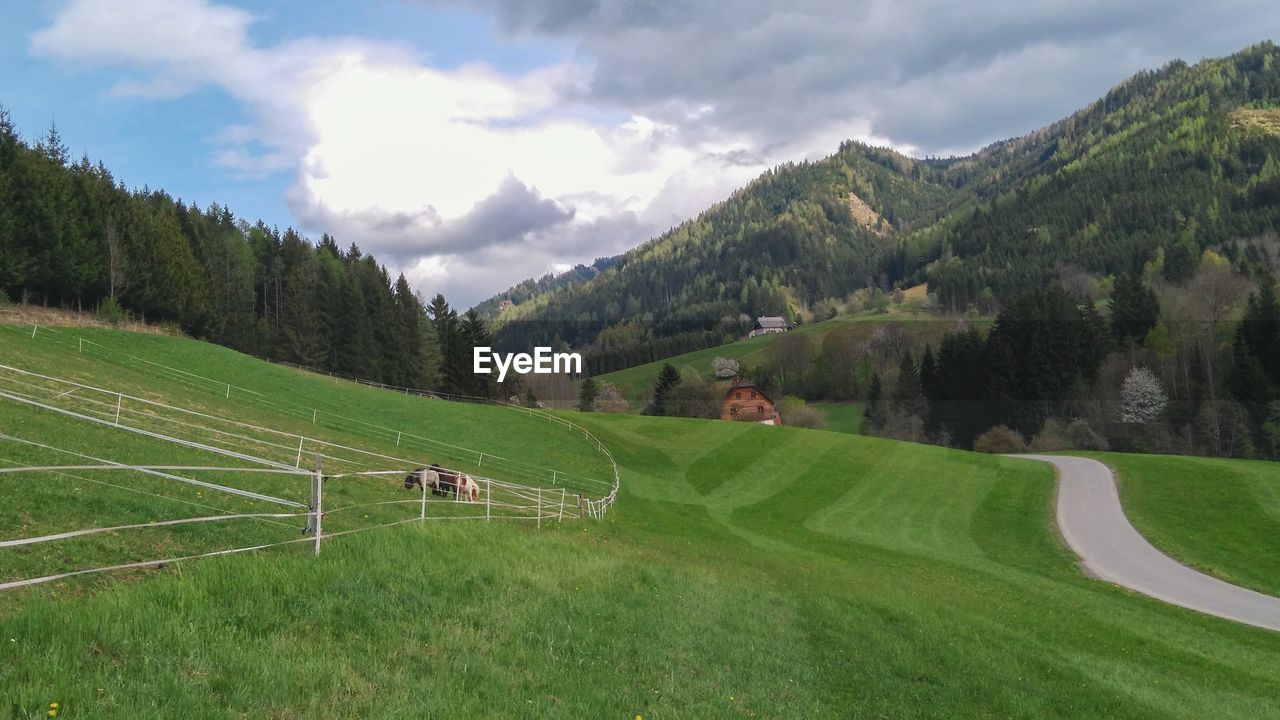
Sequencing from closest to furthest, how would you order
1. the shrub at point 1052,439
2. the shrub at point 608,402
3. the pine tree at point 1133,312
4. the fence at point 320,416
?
1. the fence at point 320,416
2. the shrub at point 1052,439
3. the pine tree at point 1133,312
4. the shrub at point 608,402

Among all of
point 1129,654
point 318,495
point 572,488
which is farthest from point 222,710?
point 572,488

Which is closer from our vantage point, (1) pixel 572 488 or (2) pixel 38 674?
(2) pixel 38 674

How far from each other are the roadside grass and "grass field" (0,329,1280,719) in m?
9.48

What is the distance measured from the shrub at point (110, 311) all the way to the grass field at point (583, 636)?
4651 cm

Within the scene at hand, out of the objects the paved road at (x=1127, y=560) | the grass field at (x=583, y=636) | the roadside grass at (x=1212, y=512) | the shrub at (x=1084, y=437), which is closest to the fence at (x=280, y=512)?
the grass field at (x=583, y=636)

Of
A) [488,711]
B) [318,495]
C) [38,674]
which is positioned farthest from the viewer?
[318,495]

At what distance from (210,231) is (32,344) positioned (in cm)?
7224

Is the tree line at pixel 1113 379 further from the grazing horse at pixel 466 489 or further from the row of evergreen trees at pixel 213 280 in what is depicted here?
the grazing horse at pixel 466 489

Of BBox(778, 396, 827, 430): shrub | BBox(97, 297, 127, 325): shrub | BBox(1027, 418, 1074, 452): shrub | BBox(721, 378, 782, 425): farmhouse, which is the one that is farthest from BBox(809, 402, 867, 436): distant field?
BBox(97, 297, 127, 325): shrub

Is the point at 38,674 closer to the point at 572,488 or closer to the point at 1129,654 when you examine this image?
the point at 1129,654

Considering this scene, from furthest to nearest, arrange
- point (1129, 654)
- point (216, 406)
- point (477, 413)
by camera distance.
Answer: point (477, 413), point (216, 406), point (1129, 654)

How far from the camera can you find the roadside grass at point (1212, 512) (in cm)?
→ 3556

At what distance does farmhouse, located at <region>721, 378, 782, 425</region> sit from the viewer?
11219 centimetres

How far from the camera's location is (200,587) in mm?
8633
